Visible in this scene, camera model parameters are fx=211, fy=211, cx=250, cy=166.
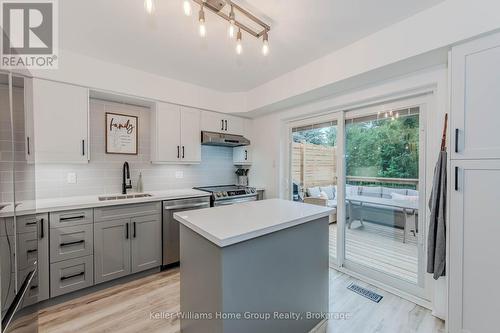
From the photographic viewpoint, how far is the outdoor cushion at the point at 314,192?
10.6ft

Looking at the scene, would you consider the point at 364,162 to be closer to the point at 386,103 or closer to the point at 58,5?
the point at 386,103

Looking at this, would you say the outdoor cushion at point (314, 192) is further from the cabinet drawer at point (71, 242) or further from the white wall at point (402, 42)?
the cabinet drawer at point (71, 242)

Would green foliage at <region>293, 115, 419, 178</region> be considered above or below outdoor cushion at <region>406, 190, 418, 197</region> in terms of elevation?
above

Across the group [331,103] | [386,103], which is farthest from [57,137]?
[386,103]

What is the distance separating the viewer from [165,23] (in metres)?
1.86

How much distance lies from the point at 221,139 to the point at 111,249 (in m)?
2.06

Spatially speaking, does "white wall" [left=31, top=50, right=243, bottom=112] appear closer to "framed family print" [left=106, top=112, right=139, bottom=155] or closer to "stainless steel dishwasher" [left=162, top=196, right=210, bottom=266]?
"framed family print" [left=106, top=112, right=139, bottom=155]

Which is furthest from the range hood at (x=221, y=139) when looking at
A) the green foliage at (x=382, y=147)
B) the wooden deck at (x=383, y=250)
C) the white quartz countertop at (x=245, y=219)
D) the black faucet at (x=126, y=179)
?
the wooden deck at (x=383, y=250)

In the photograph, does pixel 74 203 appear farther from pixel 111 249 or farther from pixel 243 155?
pixel 243 155

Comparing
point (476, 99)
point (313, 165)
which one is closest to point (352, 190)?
point (313, 165)

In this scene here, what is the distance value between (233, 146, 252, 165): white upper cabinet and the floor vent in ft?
8.13

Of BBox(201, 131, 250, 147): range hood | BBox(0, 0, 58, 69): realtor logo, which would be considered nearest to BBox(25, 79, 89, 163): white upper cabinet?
BBox(0, 0, 58, 69): realtor logo

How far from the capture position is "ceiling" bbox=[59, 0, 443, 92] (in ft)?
5.51

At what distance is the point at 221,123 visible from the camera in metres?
3.62
